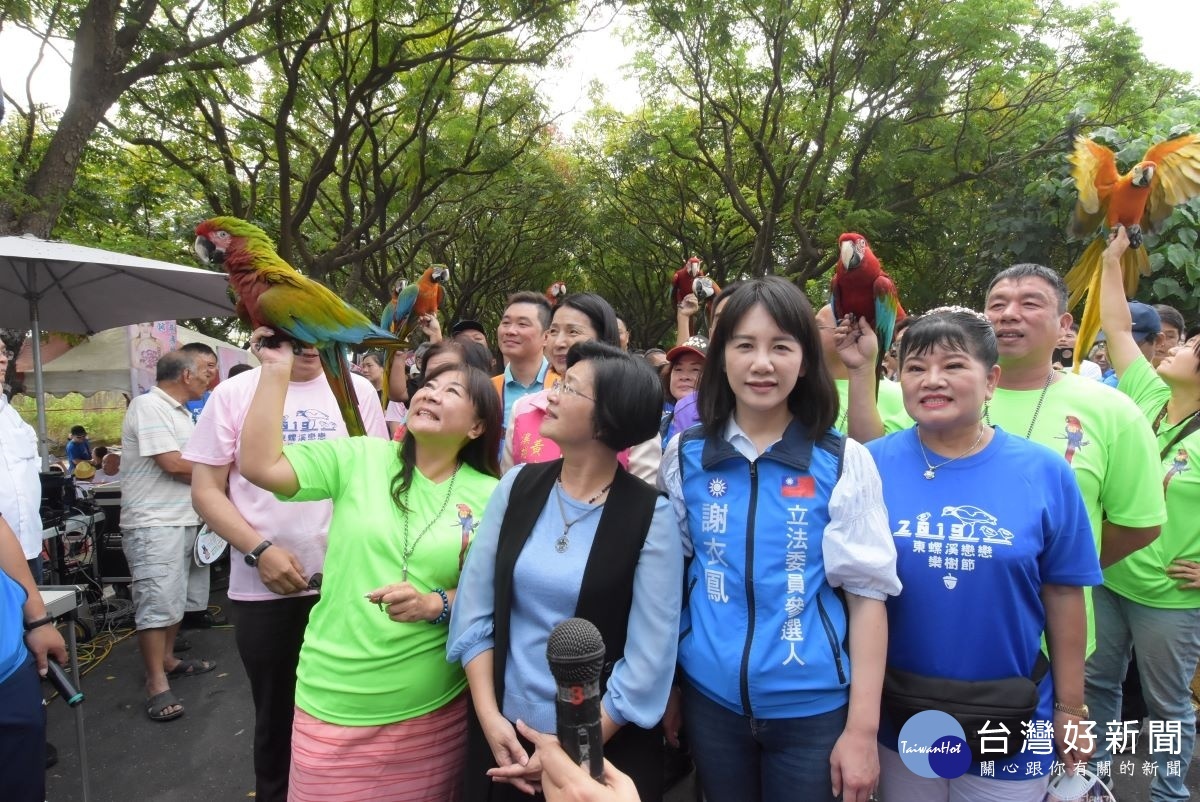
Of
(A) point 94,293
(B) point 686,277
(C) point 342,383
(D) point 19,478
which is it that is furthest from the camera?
(B) point 686,277

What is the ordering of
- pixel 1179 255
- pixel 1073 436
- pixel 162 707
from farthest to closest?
pixel 1179 255 < pixel 162 707 < pixel 1073 436

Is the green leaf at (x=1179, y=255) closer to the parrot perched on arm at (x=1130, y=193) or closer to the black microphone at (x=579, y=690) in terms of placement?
the parrot perched on arm at (x=1130, y=193)

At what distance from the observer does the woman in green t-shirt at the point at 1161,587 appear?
97.3 inches

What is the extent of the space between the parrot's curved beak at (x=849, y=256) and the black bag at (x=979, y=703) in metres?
1.38

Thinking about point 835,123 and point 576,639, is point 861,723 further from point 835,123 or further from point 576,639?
point 835,123

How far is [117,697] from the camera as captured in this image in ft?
12.7

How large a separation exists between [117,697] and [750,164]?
12.6 meters

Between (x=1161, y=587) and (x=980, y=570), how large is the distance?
1540 millimetres

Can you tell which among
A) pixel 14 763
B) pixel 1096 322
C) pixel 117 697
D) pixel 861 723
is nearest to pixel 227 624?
pixel 117 697

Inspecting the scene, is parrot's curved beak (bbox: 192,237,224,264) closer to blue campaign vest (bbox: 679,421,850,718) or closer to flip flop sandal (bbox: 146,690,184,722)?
blue campaign vest (bbox: 679,421,850,718)

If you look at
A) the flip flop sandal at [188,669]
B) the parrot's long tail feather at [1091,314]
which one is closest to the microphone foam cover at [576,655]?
the parrot's long tail feather at [1091,314]

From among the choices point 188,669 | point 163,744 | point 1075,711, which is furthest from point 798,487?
point 188,669

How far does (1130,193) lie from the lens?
8.71ft

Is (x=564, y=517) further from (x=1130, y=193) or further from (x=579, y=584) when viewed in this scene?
(x=1130, y=193)
